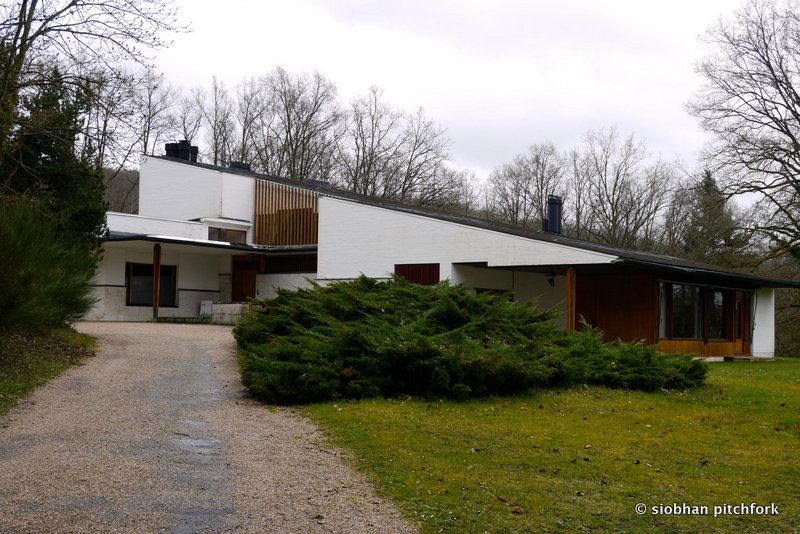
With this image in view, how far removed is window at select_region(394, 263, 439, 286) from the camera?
25.1 metres

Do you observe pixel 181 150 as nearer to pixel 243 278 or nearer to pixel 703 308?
pixel 243 278

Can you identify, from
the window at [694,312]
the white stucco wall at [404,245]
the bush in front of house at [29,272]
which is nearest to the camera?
the bush in front of house at [29,272]

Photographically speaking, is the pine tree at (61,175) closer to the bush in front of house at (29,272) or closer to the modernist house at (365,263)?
the bush in front of house at (29,272)

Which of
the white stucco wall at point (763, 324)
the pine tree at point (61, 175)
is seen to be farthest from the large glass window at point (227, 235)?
the white stucco wall at point (763, 324)

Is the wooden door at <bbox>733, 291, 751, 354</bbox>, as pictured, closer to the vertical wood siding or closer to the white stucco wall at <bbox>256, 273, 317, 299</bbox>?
the vertical wood siding

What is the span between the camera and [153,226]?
1187 inches

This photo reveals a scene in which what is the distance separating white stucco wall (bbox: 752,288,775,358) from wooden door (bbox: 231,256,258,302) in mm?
18539

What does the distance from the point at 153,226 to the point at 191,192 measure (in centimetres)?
384

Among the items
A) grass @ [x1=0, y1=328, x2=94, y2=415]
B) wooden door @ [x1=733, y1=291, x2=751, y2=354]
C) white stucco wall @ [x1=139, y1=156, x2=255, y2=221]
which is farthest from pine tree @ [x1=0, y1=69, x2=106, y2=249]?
wooden door @ [x1=733, y1=291, x2=751, y2=354]

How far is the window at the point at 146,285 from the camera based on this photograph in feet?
99.4

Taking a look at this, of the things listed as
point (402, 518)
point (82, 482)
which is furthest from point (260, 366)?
point (402, 518)

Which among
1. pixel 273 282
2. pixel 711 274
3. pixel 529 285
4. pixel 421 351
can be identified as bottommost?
pixel 421 351

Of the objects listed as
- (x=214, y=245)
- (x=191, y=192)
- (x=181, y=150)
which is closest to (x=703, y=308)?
Result: (x=214, y=245)

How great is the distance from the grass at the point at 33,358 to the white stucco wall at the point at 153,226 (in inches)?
453
